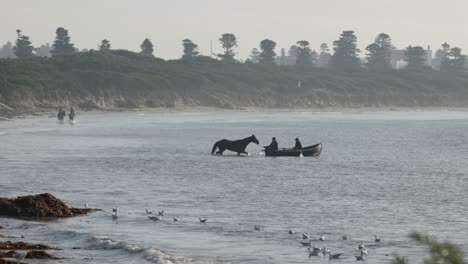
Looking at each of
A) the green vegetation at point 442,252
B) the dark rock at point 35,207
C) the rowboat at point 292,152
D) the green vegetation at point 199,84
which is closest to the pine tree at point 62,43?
the green vegetation at point 199,84

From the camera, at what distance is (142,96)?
435 ft

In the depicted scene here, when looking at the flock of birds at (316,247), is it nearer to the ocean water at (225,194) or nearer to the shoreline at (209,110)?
the ocean water at (225,194)

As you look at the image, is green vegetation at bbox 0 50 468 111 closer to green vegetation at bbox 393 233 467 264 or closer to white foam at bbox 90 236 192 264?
white foam at bbox 90 236 192 264

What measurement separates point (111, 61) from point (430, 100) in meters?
69.9

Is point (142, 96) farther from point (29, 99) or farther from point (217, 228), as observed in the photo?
point (217, 228)

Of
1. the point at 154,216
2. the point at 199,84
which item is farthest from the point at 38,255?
the point at 199,84

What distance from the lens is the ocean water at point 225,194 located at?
74.9 feet

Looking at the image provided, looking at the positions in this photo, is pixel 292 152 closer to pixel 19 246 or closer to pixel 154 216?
pixel 154 216

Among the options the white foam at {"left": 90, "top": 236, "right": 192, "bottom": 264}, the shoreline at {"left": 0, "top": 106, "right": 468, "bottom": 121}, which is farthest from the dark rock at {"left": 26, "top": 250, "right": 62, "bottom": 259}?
the shoreline at {"left": 0, "top": 106, "right": 468, "bottom": 121}

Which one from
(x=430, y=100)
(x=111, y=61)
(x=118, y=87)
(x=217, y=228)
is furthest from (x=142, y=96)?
(x=217, y=228)

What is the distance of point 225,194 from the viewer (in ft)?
120

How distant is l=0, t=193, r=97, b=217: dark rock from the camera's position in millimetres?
26719

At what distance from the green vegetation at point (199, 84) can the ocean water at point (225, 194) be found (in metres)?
39.2

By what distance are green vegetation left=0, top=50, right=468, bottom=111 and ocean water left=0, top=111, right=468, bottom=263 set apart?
39.2 m
